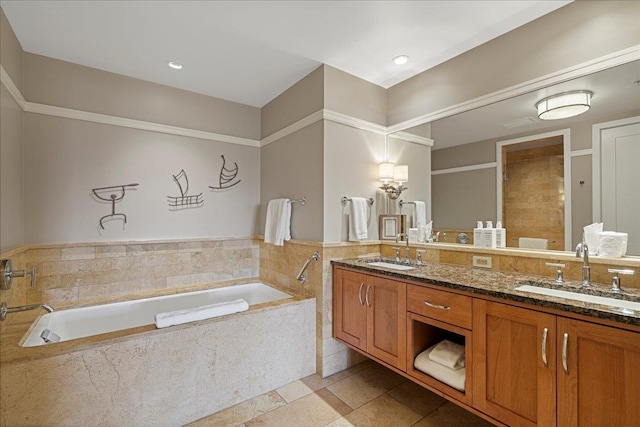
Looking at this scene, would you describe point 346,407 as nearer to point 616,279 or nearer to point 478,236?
point 478,236

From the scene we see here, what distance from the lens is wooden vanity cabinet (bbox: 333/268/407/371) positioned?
76.9 inches

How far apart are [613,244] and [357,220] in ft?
5.34

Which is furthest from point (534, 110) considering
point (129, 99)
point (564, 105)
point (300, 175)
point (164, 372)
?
point (129, 99)

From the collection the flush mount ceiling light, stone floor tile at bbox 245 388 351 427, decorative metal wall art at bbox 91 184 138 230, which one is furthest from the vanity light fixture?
decorative metal wall art at bbox 91 184 138 230

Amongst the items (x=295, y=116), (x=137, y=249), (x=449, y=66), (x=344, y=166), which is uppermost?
(x=449, y=66)

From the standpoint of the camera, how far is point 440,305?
1702 mm

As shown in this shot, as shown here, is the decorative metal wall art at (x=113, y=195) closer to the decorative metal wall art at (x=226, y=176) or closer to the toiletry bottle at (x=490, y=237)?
the decorative metal wall art at (x=226, y=176)

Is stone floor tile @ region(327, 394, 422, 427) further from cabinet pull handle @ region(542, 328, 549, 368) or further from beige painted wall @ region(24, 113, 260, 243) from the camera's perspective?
beige painted wall @ region(24, 113, 260, 243)

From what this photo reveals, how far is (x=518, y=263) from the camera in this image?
1950 millimetres

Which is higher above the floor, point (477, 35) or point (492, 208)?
point (477, 35)

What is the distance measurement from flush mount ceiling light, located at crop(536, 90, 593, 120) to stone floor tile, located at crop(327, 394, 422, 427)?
2175mm

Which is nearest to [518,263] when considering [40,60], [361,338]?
[361,338]

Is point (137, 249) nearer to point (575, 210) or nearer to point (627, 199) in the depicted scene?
point (575, 210)

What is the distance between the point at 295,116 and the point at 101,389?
2543 mm
